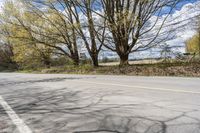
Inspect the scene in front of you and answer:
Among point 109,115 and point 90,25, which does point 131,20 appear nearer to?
point 90,25

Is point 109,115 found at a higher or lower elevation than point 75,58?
lower

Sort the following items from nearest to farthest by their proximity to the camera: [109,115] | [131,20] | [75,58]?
1. [109,115]
2. [131,20]
3. [75,58]

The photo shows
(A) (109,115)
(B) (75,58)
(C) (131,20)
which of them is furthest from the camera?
(B) (75,58)

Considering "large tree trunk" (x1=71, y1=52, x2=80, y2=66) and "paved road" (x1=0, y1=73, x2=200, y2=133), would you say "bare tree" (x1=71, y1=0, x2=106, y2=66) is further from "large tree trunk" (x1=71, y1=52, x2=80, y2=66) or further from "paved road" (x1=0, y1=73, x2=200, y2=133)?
"paved road" (x1=0, y1=73, x2=200, y2=133)

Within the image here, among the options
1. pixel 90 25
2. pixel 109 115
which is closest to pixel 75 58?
pixel 90 25

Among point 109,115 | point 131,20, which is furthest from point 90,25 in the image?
point 109,115

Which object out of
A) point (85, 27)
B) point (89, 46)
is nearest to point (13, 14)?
point (89, 46)

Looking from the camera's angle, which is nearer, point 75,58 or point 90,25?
point 90,25

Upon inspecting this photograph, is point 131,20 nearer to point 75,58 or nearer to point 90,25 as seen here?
point 90,25

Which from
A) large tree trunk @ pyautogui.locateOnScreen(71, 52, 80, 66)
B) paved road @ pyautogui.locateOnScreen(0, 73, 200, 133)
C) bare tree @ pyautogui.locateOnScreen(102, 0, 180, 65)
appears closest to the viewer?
paved road @ pyautogui.locateOnScreen(0, 73, 200, 133)

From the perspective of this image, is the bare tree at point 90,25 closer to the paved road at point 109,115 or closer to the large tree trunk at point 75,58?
the large tree trunk at point 75,58

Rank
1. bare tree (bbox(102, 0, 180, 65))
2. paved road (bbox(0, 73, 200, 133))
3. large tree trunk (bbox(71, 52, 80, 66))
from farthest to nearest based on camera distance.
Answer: large tree trunk (bbox(71, 52, 80, 66)), bare tree (bbox(102, 0, 180, 65)), paved road (bbox(0, 73, 200, 133))

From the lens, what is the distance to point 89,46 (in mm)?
30812

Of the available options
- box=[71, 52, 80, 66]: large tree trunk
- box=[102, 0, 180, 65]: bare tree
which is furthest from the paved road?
box=[71, 52, 80, 66]: large tree trunk
